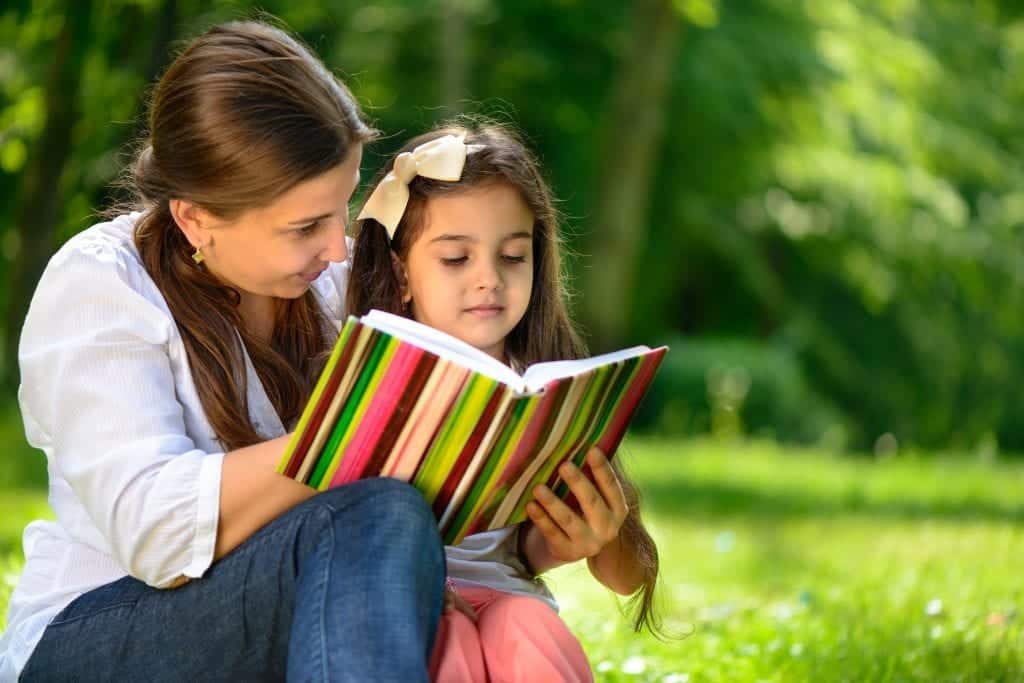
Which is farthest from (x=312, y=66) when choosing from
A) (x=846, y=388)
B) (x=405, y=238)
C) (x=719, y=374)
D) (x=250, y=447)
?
(x=846, y=388)

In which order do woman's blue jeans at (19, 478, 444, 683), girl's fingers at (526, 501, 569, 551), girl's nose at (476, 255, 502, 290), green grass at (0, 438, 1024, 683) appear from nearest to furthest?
woman's blue jeans at (19, 478, 444, 683) < girl's fingers at (526, 501, 569, 551) < girl's nose at (476, 255, 502, 290) < green grass at (0, 438, 1024, 683)

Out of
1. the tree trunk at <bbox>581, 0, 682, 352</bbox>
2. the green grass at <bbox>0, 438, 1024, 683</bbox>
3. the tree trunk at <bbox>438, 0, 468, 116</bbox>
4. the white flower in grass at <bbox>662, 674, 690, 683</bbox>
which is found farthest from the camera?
the tree trunk at <bbox>581, 0, 682, 352</bbox>

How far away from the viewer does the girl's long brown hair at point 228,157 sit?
2.47m

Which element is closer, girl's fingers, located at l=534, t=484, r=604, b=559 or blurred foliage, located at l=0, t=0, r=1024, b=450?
girl's fingers, located at l=534, t=484, r=604, b=559

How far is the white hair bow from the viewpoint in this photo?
110 inches

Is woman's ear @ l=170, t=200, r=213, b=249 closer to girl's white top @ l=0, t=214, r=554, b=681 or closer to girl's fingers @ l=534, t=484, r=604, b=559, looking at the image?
girl's white top @ l=0, t=214, r=554, b=681

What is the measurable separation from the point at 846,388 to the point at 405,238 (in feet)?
46.2

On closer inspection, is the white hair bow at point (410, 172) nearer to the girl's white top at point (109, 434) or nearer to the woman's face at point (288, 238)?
the woman's face at point (288, 238)

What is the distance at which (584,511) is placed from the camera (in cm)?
250

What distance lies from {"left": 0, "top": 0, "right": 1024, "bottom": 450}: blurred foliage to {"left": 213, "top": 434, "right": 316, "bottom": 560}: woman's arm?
5.55 m

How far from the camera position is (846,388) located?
16.4 metres

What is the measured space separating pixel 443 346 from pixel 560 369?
188 mm

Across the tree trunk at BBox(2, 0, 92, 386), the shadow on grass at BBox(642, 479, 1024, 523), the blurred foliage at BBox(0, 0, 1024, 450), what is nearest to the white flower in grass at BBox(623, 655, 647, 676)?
the shadow on grass at BBox(642, 479, 1024, 523)

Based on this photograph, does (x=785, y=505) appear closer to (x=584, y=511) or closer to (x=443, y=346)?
(x=584, y=511)
